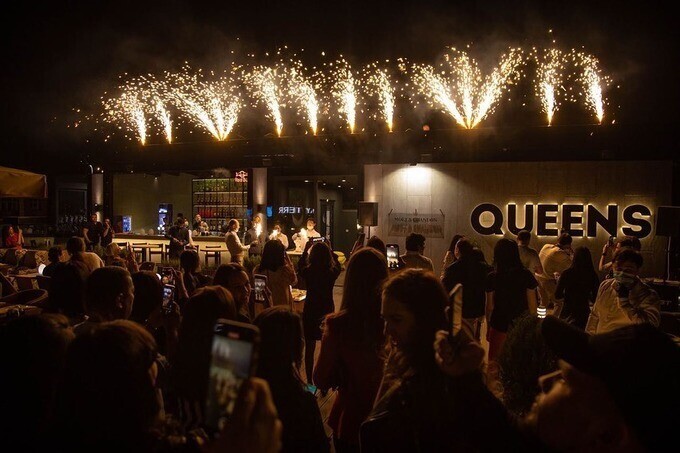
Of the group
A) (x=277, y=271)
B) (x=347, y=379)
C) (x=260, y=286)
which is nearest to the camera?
(x=347, y=379)

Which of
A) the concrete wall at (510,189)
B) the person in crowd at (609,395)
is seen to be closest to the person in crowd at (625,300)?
the person in crowd at (609,395)

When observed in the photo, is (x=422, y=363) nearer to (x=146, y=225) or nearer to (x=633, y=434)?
(x=633, y=434)

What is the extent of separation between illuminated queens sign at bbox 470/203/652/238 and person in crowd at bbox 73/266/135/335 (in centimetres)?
1188

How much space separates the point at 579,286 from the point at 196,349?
15.8ft

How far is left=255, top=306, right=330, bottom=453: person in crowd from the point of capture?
187cm

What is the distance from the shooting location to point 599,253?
12531 millimetres

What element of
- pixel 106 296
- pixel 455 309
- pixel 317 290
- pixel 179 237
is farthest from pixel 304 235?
pixel 455 309

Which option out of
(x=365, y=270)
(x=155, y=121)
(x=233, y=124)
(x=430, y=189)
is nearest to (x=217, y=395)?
(x=365, y=270)

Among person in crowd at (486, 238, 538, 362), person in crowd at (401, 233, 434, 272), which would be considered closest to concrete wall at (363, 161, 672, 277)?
person in crowd at (401, 233, 434, 272)

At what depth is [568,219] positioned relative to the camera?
12.7m

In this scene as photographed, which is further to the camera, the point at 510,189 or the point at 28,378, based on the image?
the point at 510,189

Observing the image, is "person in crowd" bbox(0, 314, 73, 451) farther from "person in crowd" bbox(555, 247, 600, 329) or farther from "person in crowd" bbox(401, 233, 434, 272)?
"person in crowd" bbox(555, 247, 600, 329)

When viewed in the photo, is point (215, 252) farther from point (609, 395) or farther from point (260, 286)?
point (609, 395)

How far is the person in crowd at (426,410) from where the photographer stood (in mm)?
1440
